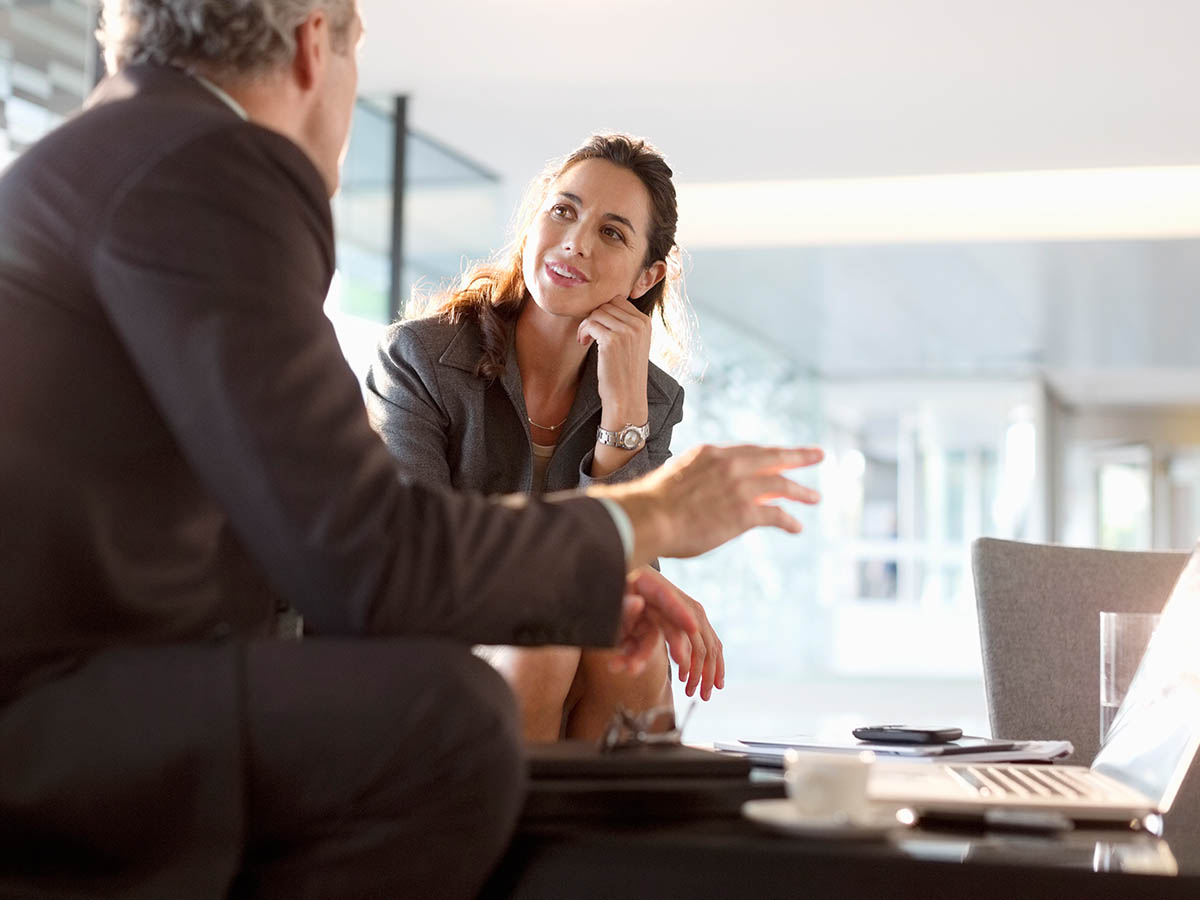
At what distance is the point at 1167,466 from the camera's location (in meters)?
15.4

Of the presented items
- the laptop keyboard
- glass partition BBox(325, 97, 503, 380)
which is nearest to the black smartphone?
the laptop keyboard

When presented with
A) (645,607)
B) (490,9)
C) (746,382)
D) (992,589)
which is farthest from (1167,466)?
(645,607)

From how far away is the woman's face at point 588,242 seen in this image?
2639mm

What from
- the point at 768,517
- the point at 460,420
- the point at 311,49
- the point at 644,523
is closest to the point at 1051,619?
the point at 460,420

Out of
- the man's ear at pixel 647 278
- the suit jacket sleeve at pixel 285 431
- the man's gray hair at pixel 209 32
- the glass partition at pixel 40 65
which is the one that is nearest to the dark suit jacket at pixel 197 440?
the suit jacket sleeve at pixel 285 431

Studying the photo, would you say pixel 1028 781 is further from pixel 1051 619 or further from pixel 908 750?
pixel 1051 619

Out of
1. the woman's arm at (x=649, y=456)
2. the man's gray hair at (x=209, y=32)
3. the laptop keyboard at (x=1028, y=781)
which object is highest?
the man's gray hair at (x=209, y=32)

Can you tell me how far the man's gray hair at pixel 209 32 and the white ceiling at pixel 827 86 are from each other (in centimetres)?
404

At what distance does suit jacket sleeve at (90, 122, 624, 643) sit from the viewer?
0.91 meters

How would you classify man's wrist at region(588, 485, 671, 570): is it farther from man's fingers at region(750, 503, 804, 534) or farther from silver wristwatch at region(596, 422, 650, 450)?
silver wristwatch at region(596, 422, 650, 450)

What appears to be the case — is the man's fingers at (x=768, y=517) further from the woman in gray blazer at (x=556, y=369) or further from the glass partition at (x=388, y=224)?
the glass partition at (x=388, y=224)

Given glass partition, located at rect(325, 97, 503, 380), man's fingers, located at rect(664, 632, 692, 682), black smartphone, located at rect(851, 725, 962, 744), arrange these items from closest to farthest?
man's fingers, located at rect(664, 632, 692, 682)
black smartphone, located at rect(851, 725, 962, 744)
glass partition, located at rect(325, 97, 503, 380)

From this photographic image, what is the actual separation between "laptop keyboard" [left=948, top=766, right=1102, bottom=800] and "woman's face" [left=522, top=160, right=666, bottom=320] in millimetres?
1443

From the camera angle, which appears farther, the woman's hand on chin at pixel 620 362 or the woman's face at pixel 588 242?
the woman's face at pixel 588 242
